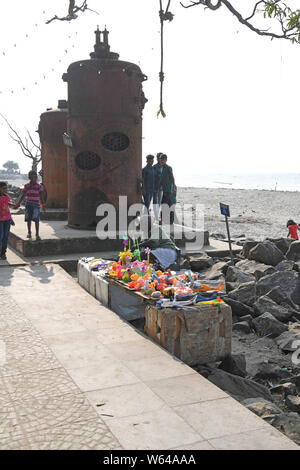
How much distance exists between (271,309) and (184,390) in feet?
11.5

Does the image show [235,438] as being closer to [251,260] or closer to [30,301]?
[30,301]

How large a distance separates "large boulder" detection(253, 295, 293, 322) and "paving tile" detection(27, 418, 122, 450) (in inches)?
167

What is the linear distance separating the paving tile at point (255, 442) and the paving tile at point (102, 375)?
1096mm

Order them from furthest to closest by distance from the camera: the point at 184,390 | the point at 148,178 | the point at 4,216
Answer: the point at 148,178, the point at 4,216, the point at 184,390

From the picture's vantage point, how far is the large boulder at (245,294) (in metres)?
7.56

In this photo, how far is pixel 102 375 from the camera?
4078mm

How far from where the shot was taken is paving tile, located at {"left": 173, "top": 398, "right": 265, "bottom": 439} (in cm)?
319

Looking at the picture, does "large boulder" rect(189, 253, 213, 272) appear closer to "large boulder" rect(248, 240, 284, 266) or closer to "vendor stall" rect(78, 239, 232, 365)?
"large boulder" rect(248, 240, 284, 266)

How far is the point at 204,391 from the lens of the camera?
3814 millimetres

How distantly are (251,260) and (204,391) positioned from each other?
6.10m

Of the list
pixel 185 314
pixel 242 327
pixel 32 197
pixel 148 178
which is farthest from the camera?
pixel 148 178

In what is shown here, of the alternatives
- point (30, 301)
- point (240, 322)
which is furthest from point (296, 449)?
point (30, 301)

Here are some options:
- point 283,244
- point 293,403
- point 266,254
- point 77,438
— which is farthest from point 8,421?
point 283,244

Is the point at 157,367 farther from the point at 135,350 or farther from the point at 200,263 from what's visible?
the point at 200,263
